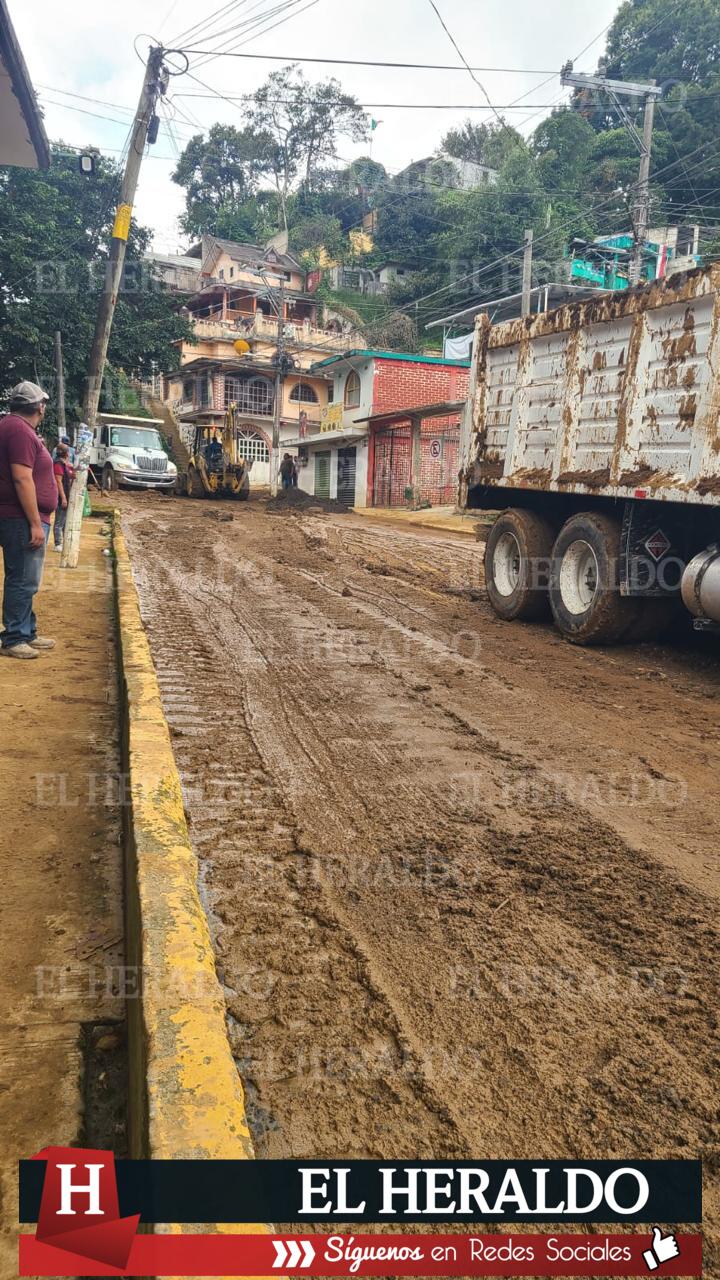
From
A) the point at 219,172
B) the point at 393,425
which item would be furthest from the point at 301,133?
the point at 393,425

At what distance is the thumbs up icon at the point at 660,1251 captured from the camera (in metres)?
1.80

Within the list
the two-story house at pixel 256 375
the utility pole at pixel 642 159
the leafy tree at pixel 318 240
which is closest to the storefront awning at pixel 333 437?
the two-story house at pixel 256 375

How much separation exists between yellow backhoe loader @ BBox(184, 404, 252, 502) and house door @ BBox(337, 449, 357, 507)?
779 centimetres

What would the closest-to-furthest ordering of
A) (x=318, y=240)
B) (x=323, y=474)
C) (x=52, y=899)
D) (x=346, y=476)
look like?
(x=52, y=899)
(x=346, y=476)
(x=323, y=474)
(x=318, y=240)

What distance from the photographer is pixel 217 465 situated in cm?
2738

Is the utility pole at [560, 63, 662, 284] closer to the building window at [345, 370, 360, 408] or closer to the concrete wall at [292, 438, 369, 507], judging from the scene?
the building window at [345, 370, 360, 408]

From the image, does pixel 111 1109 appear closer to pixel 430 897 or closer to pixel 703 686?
pixel 430 897

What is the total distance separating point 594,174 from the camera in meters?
42.3

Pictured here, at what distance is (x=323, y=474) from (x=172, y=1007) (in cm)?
3739

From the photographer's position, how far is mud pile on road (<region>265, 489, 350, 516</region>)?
26347mm

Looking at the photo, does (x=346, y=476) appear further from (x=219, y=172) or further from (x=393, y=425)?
(x=219, y=172)

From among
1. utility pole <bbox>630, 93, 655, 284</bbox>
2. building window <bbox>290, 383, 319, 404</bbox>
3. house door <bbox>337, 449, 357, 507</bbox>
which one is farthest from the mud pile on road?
building window <bbox>290, 383, 319, 404</bbox>

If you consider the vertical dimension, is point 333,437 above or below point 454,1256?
above

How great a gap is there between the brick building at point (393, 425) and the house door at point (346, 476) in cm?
10
